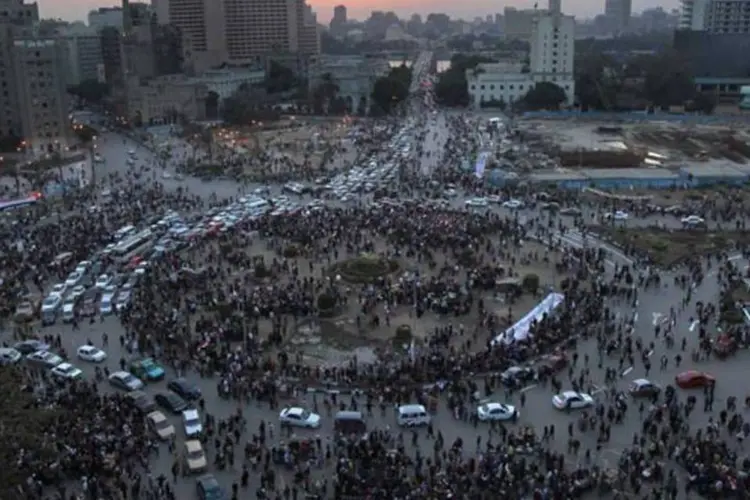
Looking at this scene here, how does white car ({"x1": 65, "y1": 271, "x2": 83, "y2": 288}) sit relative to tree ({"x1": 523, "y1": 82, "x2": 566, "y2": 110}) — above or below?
below

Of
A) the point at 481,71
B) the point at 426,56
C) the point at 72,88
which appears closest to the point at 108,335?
the point at 481,71

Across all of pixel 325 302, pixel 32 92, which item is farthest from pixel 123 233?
pixel 32 92

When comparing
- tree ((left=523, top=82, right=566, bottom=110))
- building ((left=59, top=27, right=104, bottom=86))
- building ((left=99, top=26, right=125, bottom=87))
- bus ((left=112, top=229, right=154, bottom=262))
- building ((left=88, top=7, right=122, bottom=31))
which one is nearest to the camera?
bus ((left=112, top=229, right=154, bottom=262))

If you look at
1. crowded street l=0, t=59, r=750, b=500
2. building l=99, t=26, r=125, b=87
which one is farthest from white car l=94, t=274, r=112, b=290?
building l=99, t=26, r=125, b=87

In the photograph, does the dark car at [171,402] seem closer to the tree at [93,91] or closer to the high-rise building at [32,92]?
the high-rise building at [32,92]

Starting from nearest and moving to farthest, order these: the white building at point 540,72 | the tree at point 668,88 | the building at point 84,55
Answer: the tree at point 668,88, the white building at point 540,72, the building at point 84,55

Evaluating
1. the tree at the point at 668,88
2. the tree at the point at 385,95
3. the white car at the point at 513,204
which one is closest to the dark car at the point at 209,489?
the white car at the point at 513,204

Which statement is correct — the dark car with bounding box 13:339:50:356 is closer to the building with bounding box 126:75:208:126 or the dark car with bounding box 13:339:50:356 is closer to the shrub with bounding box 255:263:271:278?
the shrub with bounding box 255:263:271:278
